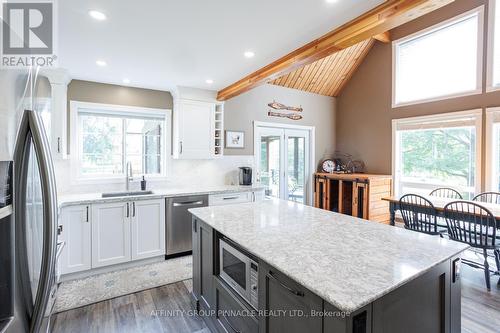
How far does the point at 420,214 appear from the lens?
307cm

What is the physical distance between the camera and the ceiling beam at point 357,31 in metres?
1.61

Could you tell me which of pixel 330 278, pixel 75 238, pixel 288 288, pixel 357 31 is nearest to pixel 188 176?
pixel 75 238

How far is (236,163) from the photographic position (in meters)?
4.47

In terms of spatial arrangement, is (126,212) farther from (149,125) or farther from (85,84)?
(85,84)

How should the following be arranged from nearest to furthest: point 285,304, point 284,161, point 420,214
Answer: point 285,304 → point 420,214 → point 284,161

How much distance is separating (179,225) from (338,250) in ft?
8.23

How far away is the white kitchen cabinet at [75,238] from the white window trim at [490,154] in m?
5.50

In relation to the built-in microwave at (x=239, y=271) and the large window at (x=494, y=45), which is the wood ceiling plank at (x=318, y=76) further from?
the built-in microwave at (x=239, y=271)

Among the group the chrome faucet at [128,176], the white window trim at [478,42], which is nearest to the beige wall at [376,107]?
the white window trim at [478,42]

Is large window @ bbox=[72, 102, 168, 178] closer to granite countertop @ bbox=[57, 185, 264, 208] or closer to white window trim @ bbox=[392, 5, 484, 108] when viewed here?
granite countertop @ bbox=[57, 185, 264, 208]

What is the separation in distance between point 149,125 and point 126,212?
149 centimetres

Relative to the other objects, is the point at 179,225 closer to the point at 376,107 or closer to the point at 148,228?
the point at 148,228

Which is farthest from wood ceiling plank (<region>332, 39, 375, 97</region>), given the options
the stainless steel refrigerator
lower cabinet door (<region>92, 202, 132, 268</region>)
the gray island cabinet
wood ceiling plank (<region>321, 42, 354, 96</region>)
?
the stainless steel refrigerator

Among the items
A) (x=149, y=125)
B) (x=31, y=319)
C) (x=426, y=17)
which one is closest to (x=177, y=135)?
(x=149, y=125)
